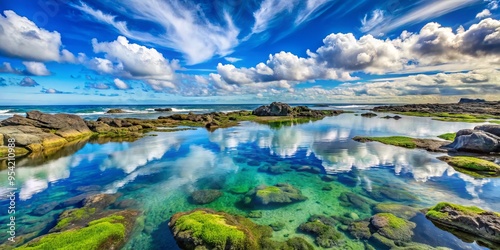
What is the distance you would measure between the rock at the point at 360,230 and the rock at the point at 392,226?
0.44 m

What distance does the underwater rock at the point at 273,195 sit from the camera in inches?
686

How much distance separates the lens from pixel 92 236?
11602mm

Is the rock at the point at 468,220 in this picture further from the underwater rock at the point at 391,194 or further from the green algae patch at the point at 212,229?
the green algae patch at the point at 212,229

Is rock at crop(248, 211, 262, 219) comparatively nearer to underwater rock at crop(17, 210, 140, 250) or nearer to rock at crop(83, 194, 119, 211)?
underwater rock at crop(17, 210, 140, 250)

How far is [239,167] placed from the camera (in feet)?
88.6

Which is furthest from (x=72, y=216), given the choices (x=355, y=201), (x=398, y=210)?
(x=398, y=210)

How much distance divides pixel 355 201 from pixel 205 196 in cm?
1173

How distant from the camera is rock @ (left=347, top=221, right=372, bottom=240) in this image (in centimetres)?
1278

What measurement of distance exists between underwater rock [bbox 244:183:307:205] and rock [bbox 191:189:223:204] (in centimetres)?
255

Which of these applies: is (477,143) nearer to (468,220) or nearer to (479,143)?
(479,143)

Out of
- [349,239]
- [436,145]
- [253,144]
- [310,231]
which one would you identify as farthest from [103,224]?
[436,145]

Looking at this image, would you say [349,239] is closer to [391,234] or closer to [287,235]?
[391,234]

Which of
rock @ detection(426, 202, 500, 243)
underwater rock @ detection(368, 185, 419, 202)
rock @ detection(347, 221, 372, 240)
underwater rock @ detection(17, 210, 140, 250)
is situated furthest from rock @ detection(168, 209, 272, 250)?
rock @ detection(426, 202, 500, 243)

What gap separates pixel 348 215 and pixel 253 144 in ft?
85.5
